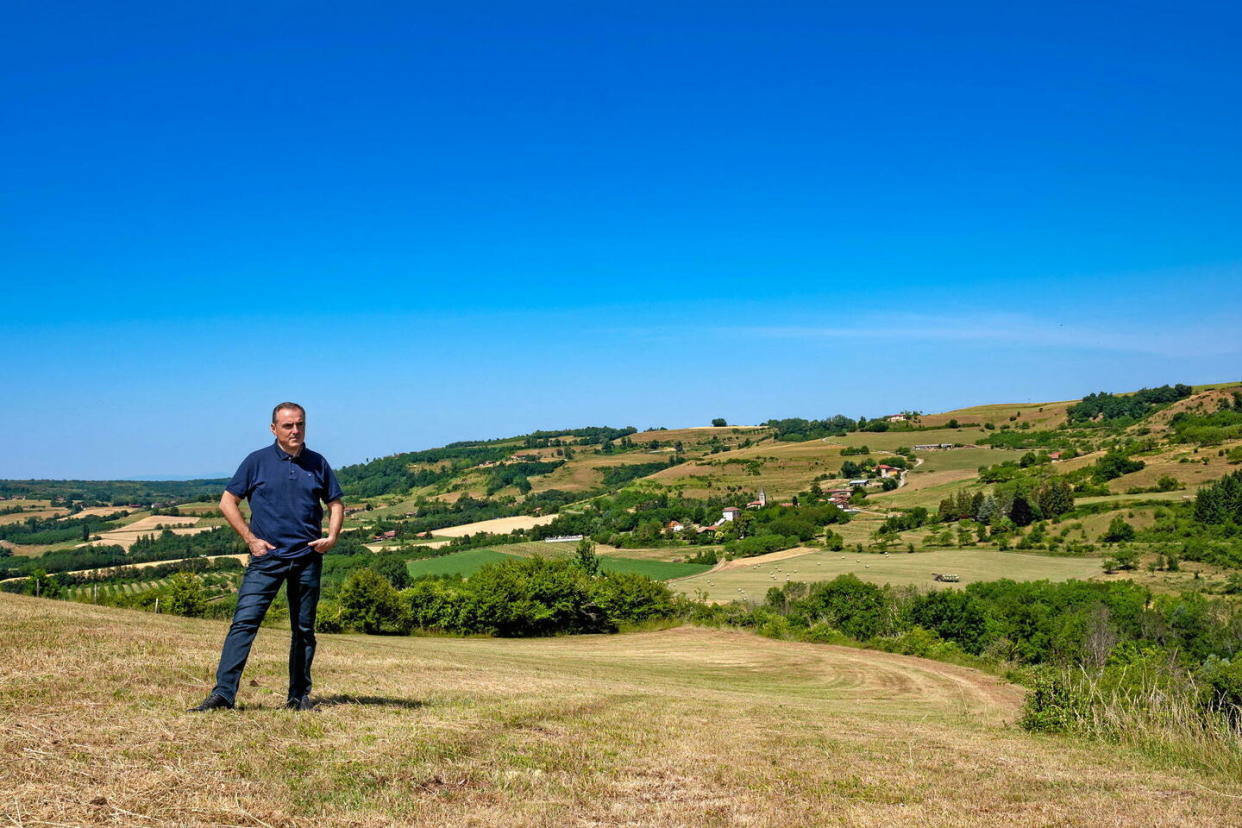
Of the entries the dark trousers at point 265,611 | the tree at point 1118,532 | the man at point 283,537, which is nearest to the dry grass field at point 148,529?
the tree at point 1118,532

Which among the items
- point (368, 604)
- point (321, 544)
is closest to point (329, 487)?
point (321, 544)

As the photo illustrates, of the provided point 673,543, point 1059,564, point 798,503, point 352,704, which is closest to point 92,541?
point 673,543

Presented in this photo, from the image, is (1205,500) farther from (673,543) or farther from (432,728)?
(432,728)

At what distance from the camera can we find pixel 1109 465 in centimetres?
13450

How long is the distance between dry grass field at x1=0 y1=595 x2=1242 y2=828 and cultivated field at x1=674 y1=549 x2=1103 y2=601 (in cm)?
7685

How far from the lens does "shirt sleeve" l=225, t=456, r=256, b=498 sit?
30.3ft

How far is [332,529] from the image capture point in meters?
9.68

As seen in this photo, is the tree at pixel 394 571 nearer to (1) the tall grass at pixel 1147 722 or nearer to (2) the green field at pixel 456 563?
(2) the green field at pixel 456 563

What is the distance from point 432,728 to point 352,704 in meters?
1.79

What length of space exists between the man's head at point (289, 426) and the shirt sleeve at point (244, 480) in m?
0.40

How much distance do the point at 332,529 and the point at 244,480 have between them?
114 centimetres

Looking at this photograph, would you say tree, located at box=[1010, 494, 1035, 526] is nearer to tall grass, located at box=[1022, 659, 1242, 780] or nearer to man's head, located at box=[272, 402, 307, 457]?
tall grass, located at box=[1022, 659, 1242, 780]

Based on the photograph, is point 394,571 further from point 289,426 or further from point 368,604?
point 289,426

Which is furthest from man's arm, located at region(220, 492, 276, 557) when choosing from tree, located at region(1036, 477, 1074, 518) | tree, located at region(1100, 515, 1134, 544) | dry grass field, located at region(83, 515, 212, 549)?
dry grass field, located at region(83, 515, 212, 549)
